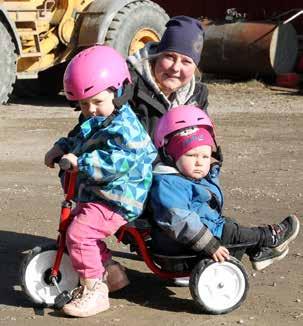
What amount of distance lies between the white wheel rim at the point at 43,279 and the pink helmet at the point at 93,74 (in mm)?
817

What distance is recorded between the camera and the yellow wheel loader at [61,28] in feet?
39.5

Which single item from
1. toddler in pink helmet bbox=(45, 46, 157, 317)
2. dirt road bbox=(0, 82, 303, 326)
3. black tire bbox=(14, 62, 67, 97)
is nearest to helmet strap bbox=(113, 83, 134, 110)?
toddler in pink helmet bbox=(45, 46, 157, 317)

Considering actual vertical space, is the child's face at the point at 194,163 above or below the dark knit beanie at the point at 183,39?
below

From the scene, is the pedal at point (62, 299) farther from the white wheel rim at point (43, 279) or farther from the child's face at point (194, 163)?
the child's face at point (194, 163)

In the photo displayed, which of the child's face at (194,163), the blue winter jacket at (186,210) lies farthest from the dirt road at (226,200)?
the child's face at (194,163)

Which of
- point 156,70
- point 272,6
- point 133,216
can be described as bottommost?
point 272,6

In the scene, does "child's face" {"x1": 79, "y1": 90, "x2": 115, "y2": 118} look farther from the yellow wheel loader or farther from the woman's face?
the yellow wheel loader

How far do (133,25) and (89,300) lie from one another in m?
8.51

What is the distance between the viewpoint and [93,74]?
4.43 metres

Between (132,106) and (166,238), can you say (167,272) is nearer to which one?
(166,238)

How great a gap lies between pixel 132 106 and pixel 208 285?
109 cm

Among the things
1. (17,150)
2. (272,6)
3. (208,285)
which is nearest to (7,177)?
(17,150)

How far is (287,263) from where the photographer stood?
530 cm

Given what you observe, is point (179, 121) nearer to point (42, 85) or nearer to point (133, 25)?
point (133, 25)
